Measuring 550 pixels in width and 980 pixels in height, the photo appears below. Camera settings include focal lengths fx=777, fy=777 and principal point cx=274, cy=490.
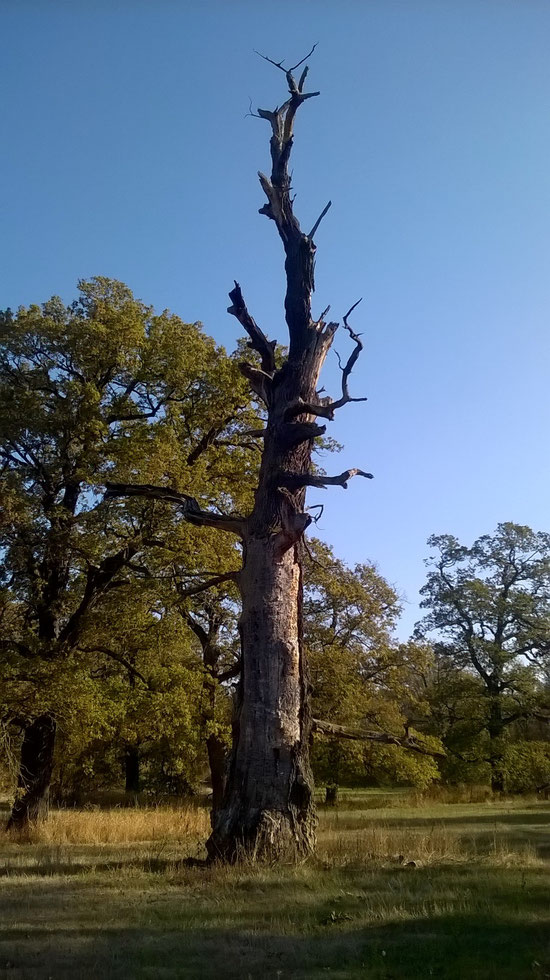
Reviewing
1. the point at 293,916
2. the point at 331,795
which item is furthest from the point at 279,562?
the point at 331,795

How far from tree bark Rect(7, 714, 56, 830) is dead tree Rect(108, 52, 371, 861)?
8.55 meters

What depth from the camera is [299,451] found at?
38.3 feet

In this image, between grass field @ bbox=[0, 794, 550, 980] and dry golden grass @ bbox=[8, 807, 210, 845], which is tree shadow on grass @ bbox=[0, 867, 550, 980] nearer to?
grass field @ bbox=[0, 794, 550, 980]

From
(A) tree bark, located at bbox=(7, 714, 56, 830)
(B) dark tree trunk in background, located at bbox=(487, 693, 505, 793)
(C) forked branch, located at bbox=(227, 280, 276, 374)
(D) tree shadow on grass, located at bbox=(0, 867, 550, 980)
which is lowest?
(D) tree shadow on grass, located at bbox=(0, 867, 550, 980)

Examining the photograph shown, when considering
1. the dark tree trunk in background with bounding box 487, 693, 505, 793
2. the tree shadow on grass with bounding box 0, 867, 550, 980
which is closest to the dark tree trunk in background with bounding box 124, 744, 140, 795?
the dark tree trunk in background with bounding box 487, 693, 505, 793

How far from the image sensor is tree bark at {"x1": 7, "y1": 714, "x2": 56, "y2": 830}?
1797 centimetres

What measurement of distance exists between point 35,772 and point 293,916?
→ 13567mm

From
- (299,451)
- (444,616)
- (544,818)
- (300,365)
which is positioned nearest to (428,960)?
(299,451)

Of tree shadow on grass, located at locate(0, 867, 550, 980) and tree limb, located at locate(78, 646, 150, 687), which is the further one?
tree limb, located at locate(78, 646, 150, 687)

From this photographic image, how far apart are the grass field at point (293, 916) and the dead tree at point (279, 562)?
800 mm

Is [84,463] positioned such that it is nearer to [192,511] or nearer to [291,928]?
[192,511]

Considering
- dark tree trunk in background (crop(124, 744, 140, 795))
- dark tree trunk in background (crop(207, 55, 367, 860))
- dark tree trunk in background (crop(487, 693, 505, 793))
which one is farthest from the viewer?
dark tree trunk in background (crop(124, 744, 140, 795))

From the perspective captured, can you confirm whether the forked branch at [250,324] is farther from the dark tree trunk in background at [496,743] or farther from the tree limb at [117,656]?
the dark tree trunk in background at [496,743]

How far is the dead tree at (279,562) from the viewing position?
9.70 metres
